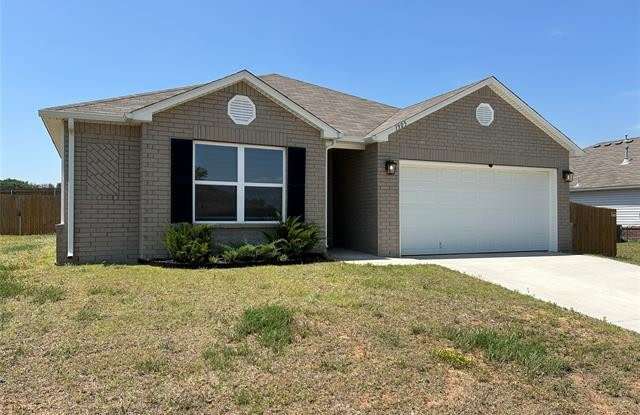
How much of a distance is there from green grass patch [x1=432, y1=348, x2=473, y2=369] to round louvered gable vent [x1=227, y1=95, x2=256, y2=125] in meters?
7.19

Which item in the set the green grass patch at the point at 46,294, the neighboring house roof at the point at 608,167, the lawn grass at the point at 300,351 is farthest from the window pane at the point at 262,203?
the neighboring house roof at the point at 608,167

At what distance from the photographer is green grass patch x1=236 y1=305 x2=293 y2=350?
5082mm

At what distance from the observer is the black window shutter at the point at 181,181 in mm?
10023

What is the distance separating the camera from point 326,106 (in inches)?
582

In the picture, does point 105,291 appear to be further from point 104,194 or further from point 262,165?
point 262,165

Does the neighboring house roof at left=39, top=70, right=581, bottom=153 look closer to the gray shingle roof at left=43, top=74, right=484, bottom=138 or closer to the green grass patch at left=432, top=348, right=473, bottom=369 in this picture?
the gray shingle roof at left=43, top=74, right=484, bottom=138

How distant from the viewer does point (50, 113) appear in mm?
9305

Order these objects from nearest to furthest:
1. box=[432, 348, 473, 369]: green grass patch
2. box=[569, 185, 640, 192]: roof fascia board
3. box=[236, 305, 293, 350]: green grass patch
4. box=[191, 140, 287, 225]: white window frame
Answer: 1. box=[432, 348, 473, 369]: green grass patch
2. box=[236, 305, 293, 350]: green grass patch
3. box=[191, 140, 287, 225]: white window frame
4. box=[569, 185, 640, 192]: roof fascia board

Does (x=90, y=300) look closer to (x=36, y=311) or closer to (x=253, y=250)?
(x=36, y=311)

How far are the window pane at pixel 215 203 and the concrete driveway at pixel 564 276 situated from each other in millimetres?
2787

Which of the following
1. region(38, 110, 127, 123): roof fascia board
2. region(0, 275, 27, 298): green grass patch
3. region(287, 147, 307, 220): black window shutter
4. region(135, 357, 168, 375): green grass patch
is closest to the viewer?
region(135, 357, 168, 375): green grass patch

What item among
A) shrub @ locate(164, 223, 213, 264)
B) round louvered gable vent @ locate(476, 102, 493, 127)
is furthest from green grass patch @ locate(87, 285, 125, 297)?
round louvered gable vent @ locate(476, 102, 493, 127)

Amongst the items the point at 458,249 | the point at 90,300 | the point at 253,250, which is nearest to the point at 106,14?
the point at 253,250

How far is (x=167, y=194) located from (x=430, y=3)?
8162 millimetres
